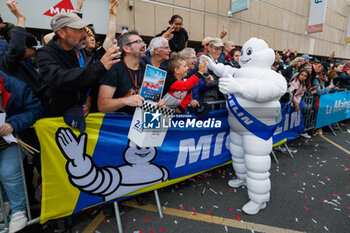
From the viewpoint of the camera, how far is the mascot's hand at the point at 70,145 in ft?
6.98

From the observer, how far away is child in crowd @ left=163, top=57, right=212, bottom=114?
265 centimetres

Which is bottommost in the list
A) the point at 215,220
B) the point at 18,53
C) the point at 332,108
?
the point at 215,220

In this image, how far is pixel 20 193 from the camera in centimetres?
214

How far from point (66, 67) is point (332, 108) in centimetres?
702

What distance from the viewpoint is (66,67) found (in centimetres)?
211

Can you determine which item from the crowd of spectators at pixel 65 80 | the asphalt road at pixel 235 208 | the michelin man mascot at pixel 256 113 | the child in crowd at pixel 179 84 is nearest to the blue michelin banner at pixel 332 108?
the asphalt road at pixel 235 208

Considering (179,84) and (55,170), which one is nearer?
(55,170)

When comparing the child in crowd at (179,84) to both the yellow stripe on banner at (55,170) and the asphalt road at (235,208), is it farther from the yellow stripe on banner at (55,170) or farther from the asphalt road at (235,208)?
the asphalt road at (235,208)

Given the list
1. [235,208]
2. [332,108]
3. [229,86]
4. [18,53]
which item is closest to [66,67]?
[18,53]

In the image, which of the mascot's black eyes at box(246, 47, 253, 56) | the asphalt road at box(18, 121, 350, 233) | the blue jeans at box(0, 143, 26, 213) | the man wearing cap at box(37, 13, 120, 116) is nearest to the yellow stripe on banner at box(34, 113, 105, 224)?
the man wearing cap at box(37, 13, 120, 116)

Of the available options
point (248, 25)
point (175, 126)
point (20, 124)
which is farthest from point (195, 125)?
point (248, 25)

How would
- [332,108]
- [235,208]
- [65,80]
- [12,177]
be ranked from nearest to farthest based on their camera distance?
[65,80]
[12,177]
[235,208]
[332,108]

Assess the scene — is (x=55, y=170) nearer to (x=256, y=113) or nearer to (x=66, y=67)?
(x=66, y=67)

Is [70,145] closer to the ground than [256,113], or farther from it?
closer to the ground
